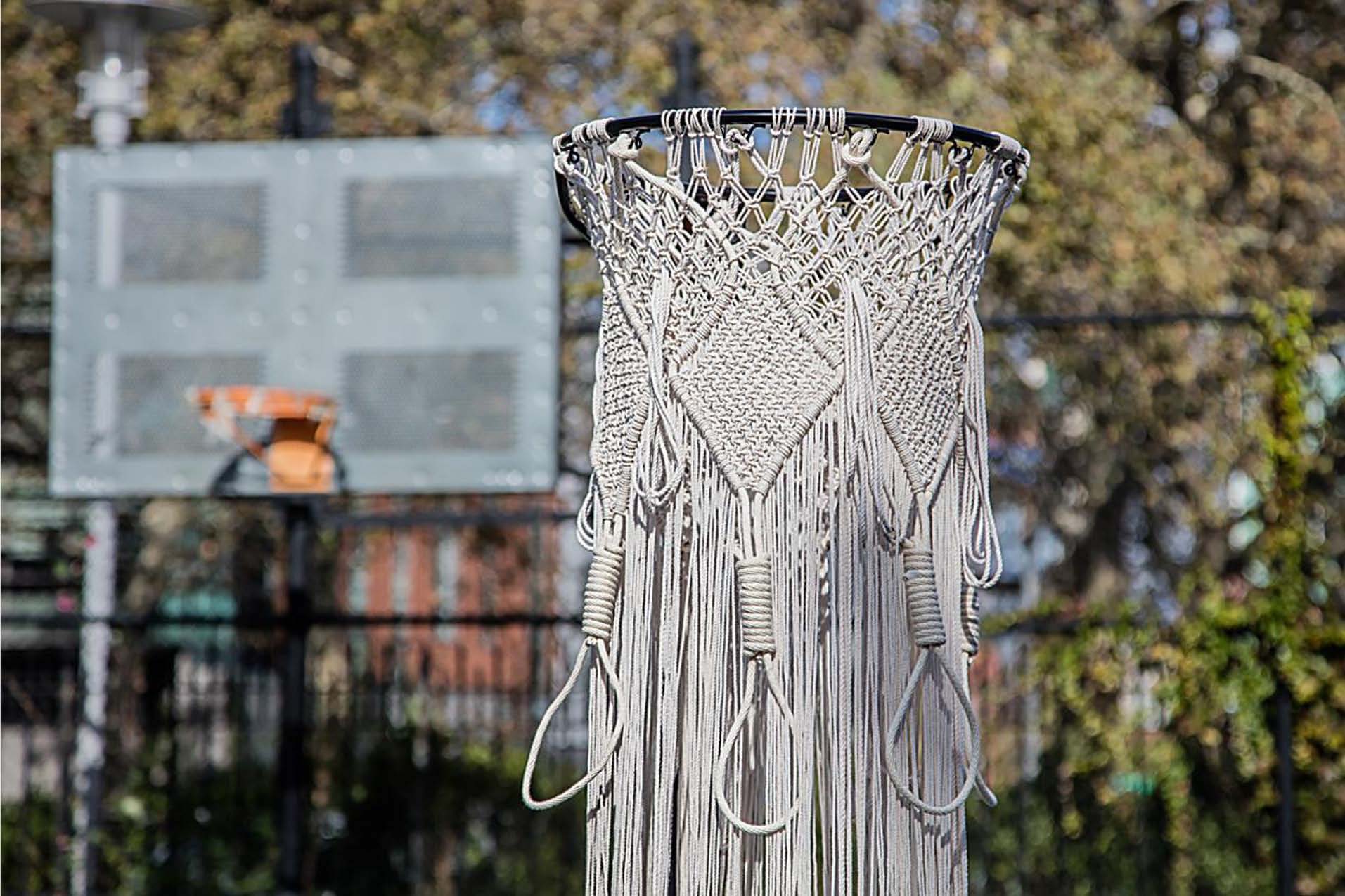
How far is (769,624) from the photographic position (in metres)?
2.52

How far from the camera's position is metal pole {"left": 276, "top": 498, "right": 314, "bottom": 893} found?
17.7ft

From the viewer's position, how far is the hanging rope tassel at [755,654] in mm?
2494

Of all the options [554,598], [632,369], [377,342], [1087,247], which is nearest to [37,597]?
[554,598]

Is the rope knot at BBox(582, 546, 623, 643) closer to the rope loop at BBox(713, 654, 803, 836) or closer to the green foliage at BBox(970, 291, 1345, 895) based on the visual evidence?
the rope loop at BBox(713, 654, 803, 836)

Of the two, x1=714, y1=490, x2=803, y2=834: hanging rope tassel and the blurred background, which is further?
the blurred background

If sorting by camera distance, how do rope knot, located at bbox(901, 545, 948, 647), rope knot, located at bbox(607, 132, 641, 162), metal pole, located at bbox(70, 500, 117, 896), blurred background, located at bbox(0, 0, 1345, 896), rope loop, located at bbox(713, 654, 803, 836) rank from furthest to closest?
metal pole, located at bbox(70, 500, 117, 896) → blurred background, located at bbox(0, 0, 1345, 896) → rope knot, located at bbox(607, 132, 641, 162) → rope knot, located at bbox(901, 545, 948, 647) → rope loop, located at bbox(713, 654, 803, 836)

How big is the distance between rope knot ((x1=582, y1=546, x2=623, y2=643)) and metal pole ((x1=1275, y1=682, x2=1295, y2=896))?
3.42 m

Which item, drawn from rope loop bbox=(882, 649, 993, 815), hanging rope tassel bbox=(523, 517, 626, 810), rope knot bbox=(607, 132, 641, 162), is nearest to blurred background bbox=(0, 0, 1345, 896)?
hanging rope tassel bbox=(523, 517, 626, 810)

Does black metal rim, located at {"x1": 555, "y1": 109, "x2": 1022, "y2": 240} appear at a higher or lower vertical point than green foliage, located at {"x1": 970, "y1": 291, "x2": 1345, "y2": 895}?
higher

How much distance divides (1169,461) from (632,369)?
5.72 m

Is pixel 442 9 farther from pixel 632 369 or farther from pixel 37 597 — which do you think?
pixel 632 369

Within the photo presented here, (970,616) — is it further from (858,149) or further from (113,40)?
(113,40)

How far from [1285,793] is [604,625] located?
11.3ft

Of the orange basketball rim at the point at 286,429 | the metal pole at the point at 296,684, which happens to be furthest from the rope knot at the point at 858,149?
the metal pole at the point at 296,684
